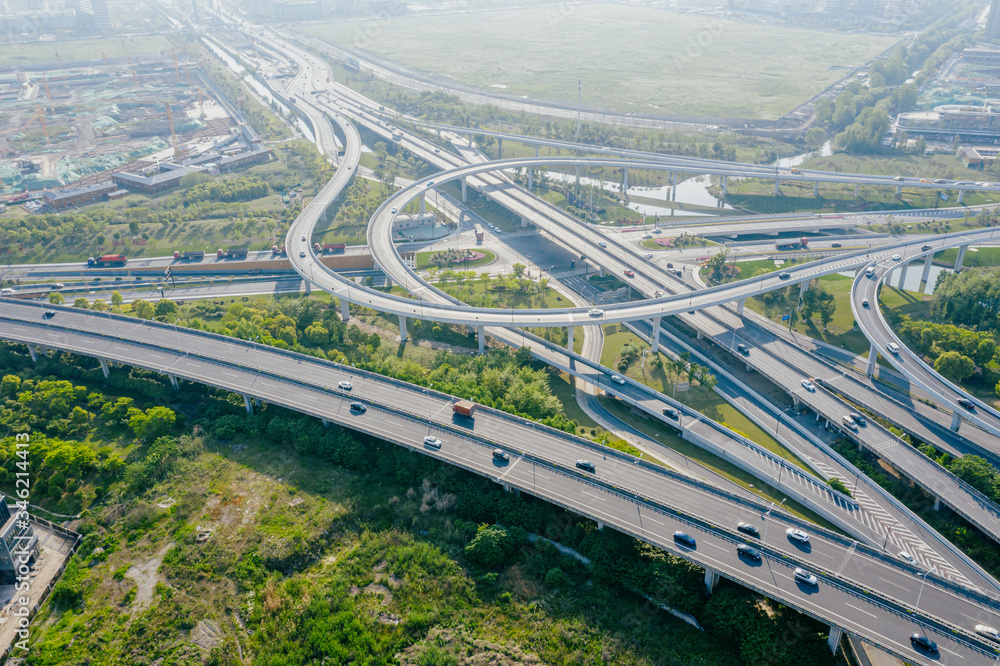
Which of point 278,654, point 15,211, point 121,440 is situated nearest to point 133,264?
point 15,211

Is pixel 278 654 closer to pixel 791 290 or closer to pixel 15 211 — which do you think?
pixel 791 290

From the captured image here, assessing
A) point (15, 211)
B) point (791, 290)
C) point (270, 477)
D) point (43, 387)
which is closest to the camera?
point (270, 477)

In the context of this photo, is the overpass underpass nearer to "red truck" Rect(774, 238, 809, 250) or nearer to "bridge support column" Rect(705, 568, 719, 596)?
"bridge support column" Rect(705, 568, 719, 596)

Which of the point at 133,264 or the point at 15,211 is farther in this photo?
the point at 15,211

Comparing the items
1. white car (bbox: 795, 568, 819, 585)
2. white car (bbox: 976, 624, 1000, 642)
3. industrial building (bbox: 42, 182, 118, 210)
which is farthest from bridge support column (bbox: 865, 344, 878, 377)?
industrial building (bbox: 42, 182, 118, 210)

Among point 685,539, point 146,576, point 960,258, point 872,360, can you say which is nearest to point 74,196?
point 146,576
